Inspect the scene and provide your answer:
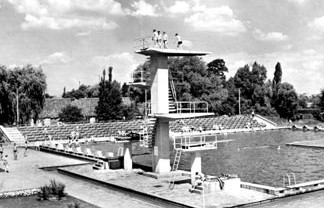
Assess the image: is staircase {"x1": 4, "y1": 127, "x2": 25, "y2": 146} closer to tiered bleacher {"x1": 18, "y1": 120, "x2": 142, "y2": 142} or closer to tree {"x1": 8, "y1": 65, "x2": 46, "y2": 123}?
tiered bleacher {"x1": 18, "y1": 120, "x2": 142, "y2": 142}

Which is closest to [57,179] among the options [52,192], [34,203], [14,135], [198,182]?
[52,192]

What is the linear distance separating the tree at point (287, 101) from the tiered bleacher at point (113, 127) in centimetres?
1214

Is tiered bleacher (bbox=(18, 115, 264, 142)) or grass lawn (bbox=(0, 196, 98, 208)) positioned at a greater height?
tiered bleacher (bbox=(18, 115, 264, 142))

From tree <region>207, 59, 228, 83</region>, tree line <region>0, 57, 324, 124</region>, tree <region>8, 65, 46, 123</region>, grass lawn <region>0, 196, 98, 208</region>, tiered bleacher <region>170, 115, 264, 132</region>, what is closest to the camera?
grass lawn <region>0, 196, 98, 208</region>

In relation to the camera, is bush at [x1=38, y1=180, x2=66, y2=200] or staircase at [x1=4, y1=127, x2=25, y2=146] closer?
bush at [x1=38, y1=180, x2=66, y2=200]

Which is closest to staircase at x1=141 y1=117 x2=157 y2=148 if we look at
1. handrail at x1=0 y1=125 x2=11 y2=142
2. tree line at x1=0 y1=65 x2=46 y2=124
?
handrail at x1=0 y1=125 x2=11 y2=142

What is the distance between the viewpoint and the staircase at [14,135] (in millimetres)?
54906

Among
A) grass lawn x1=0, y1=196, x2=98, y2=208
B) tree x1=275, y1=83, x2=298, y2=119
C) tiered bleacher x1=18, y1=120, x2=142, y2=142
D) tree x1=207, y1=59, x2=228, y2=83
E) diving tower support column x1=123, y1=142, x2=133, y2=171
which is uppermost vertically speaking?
tree x1=207, y1=59, x2=228, y2=83

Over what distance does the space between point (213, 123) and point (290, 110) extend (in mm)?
21661

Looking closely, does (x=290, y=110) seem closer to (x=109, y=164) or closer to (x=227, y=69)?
(x=227, y=69)

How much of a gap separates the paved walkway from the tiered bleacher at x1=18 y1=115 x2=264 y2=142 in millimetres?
15942

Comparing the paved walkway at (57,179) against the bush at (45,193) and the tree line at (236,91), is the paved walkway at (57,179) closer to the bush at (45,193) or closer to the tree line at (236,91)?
the bush at (45,193)

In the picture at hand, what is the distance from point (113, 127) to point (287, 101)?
133ft

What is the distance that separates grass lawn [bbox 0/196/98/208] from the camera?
66.6ft
